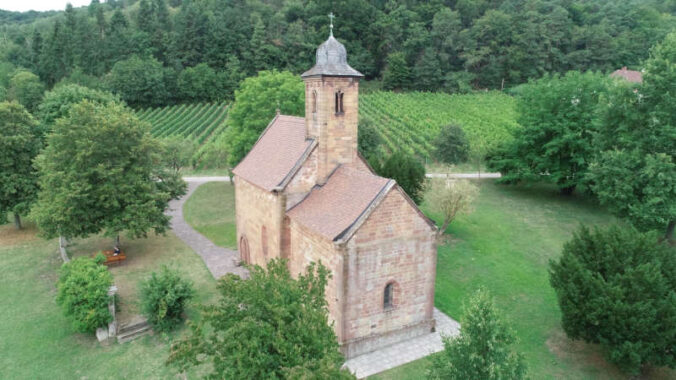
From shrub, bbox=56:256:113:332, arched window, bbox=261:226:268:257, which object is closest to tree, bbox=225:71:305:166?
arched window, bbox=261:226:268:257

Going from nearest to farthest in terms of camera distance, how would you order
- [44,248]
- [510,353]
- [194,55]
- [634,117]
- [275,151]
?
[510,353], [275,151], [634,117], [44,248], [194,55]

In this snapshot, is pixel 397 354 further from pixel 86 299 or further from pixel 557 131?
pixel 557 131

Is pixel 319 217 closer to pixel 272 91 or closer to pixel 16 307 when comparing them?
pixel 16 307

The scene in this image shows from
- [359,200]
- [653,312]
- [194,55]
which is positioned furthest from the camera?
[194,55]

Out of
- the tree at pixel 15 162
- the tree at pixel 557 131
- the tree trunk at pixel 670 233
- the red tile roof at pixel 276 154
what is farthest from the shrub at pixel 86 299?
the tree at pixel 557 131

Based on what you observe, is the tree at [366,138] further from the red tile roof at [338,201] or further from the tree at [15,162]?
the tree at [15,162]

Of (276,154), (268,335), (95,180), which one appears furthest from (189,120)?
(268,335)

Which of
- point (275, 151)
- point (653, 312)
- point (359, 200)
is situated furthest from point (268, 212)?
point (653, 312)
